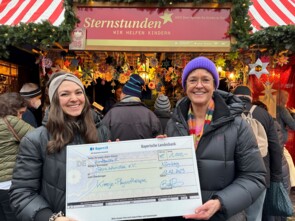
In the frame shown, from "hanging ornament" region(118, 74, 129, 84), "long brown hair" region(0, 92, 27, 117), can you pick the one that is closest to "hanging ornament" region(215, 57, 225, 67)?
"hanging ornament" region(118, 74, 129, 84)

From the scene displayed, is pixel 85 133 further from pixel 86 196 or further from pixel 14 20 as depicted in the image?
pixel 14 20

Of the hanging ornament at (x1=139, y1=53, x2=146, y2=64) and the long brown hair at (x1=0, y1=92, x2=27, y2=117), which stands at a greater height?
the hanging ornament at (x1=139, y1=53, x2=146, y2=64)

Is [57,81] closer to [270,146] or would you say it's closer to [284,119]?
[270,146]

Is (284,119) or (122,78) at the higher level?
(122,78)

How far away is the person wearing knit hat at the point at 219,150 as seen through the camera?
1.90 m

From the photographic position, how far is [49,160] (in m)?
1.93

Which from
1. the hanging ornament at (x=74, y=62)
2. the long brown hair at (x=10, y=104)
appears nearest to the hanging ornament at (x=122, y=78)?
the hanging ornament at (x=74, y=62)

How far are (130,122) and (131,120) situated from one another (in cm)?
3

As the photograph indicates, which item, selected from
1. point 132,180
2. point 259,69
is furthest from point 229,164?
point 259,69

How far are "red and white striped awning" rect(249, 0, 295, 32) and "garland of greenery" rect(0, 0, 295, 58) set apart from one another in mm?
229

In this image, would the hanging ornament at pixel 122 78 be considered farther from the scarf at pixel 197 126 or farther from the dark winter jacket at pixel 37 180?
the dark winter jacket at pixel 37 180

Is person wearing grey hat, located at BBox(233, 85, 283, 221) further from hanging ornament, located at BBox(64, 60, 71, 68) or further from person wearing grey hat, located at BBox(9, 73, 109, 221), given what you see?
hanging ornament, located at BBox(64, 60, 71, 68)

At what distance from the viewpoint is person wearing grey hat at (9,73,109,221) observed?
1.89 meters

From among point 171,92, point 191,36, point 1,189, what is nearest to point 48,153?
point 1,189
